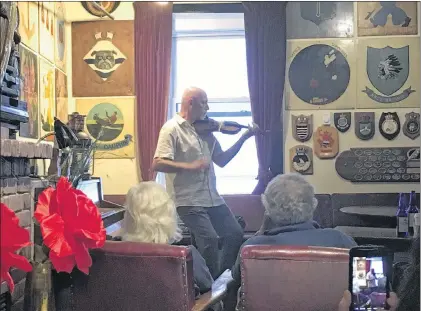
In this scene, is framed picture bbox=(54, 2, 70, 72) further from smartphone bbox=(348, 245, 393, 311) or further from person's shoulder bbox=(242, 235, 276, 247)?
smartphone bbox=(348, 245, 393, 311)

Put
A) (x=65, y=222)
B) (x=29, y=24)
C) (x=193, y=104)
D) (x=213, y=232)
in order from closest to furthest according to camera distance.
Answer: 1. (x=65, y=222)
2. (x=213, y=232)
3. (x=193, y=104)
4. (x=29, y=24)

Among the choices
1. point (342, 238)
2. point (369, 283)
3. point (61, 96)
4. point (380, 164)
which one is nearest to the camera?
point (369, 283)

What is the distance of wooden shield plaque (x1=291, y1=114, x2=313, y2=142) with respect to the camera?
5312mm

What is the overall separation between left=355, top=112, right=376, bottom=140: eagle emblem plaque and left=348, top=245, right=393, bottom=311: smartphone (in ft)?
11.7

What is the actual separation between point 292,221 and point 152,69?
124 inches

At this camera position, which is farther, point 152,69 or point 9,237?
point 152,69

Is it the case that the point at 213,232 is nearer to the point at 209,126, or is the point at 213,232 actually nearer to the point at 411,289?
the point at 209,126

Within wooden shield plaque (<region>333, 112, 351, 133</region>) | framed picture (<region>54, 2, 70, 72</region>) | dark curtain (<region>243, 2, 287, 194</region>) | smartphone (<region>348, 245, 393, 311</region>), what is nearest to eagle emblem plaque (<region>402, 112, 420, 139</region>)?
wooden shield plaque (<region>333, 112, 351, 133</region>)

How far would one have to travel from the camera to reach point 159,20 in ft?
17.6

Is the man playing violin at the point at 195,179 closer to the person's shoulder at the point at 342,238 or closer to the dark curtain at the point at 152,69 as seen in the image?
the dark curtain at the point at 152,69

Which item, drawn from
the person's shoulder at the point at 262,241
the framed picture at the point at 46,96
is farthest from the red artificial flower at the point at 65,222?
the framed picture at the point at 46,96

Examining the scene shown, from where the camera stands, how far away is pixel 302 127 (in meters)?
5.33

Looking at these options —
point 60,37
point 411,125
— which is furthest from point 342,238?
point 60,37

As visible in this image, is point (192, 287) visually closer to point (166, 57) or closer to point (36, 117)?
point (36, 117)
